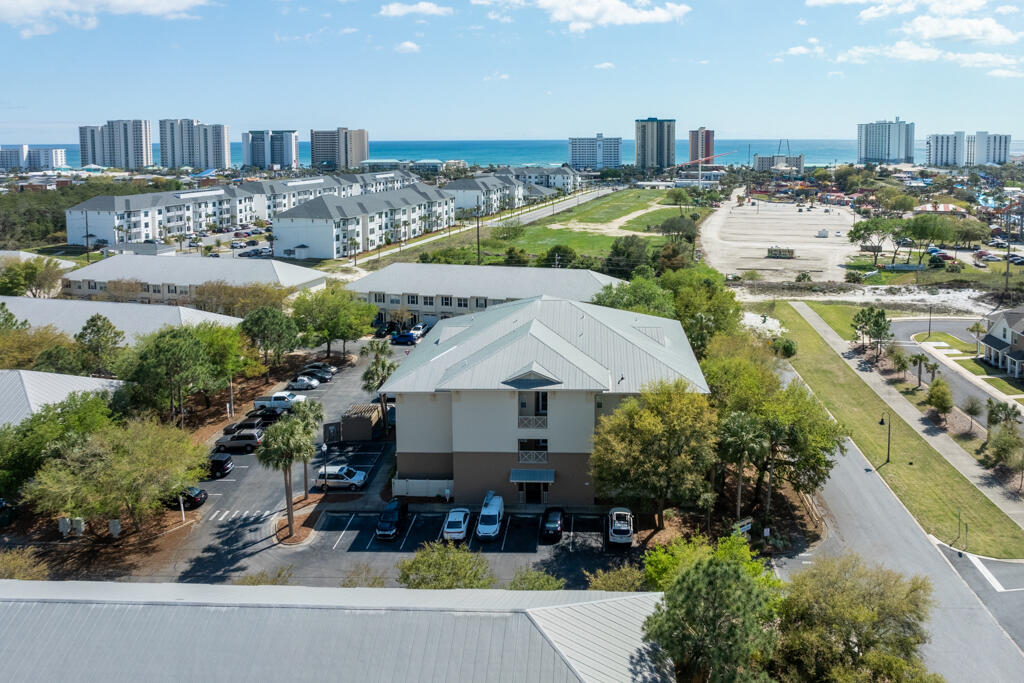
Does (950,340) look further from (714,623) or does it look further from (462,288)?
(714,623)

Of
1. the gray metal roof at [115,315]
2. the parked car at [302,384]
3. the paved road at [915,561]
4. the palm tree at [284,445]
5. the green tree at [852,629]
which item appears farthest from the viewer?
the gray metal roof at [115,315]

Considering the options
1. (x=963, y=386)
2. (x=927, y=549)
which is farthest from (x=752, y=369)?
(x=963, y=386)

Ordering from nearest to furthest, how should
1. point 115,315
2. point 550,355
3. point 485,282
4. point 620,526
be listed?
point 620,526, point 550,355, point 115,315, point 485,282

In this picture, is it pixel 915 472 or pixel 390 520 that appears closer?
pixel 390 520

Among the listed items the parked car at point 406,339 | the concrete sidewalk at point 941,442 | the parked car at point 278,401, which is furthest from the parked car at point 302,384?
the concrete sidewalk at point 941,442

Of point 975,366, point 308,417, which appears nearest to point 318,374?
point 308,417

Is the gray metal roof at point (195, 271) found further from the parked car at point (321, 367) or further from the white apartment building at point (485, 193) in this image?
the white apartment building at point (485, 193)
